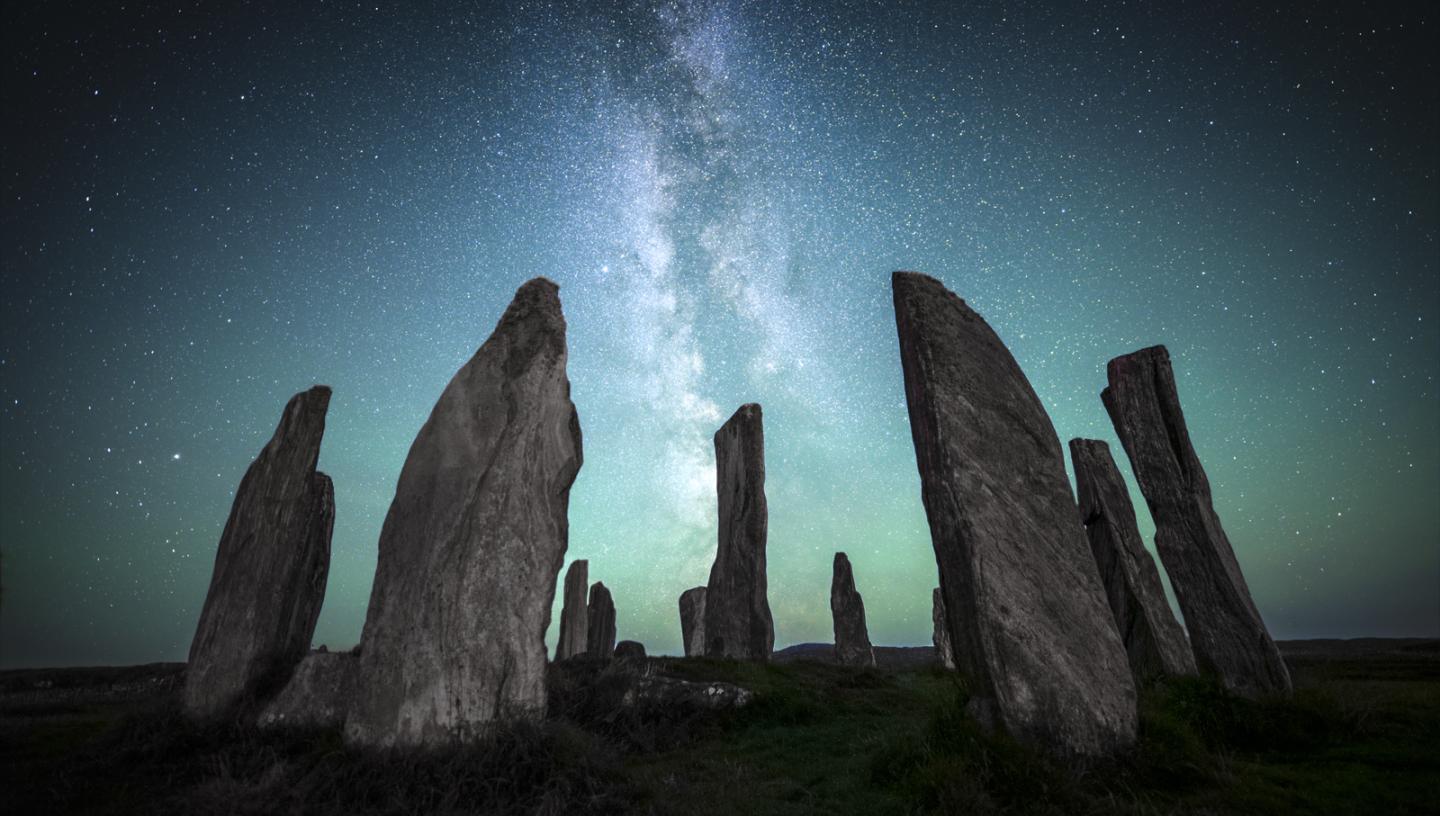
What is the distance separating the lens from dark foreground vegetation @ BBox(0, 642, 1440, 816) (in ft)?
13.5

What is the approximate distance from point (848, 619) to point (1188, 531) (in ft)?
43.6

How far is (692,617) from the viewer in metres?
23.8

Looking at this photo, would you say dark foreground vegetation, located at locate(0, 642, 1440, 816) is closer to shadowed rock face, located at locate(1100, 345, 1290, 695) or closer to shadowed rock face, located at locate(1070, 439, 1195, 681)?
shadowed rock face, located at locate(1100, 345, 1290, 695)

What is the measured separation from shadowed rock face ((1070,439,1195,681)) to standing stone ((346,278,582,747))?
7675 millimetres

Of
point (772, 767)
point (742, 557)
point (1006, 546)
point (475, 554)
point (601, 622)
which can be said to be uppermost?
point (742, 557)

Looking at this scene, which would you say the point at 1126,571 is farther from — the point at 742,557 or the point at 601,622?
the point at 601,622

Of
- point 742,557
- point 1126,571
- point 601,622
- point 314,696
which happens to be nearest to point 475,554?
point 314,696

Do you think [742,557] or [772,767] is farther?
Answer: [742,557]

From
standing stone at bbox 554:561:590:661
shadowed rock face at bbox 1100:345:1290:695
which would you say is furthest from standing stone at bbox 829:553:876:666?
shadowed rock face at bbox 1100:345:1290:695

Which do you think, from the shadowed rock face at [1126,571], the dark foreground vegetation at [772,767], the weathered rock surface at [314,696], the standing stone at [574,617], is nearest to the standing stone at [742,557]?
the dark foreground vegetation at [772,767]

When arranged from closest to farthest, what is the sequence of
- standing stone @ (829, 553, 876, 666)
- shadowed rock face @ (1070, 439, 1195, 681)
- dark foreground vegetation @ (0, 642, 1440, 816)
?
dark foreground vegetation @ (0, 642, 1440, 816) → shadowed rock face @ (1070, 439, 1195, 681) → standing stone @ (829, 553, 876, 666)

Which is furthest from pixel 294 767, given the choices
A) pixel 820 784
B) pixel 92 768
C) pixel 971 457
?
pixel 971 457

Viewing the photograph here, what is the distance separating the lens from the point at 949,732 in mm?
4812

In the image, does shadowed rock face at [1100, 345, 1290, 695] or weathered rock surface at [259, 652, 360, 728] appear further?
shadowed rock face at [1100, 345, 1290, 695]
